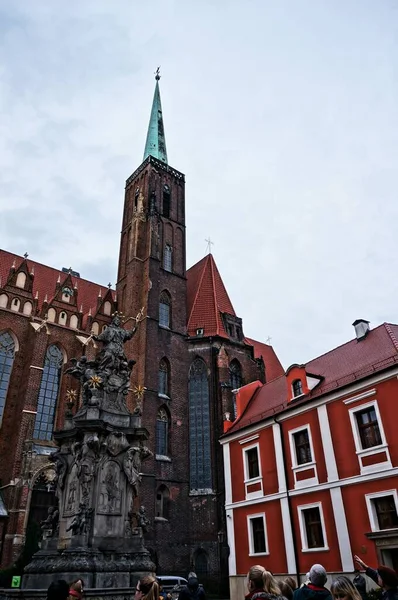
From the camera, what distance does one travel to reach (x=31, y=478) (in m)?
22.3

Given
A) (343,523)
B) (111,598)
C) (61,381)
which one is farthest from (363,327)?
(61,381)

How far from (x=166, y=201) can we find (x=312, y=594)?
1344 inches

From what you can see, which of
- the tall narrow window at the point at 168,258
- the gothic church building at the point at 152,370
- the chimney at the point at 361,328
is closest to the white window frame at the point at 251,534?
the gothic church building at the point at 152,370

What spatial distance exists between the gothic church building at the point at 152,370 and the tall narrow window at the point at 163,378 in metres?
0.07

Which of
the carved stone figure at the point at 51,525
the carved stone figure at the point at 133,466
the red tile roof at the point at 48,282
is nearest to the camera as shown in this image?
the carved stone figure at the point at 51,525

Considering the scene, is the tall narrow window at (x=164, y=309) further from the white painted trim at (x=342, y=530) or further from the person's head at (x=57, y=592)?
the person's head at (x=57, y=592)

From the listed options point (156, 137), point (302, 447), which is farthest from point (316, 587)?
point (156, 137)

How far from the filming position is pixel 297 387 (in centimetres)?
1995

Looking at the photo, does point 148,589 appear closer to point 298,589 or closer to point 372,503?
point 298,589

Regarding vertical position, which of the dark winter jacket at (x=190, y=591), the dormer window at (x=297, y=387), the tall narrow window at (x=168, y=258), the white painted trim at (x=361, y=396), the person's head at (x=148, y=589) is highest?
the tall narrow window at (x=168, y=258)

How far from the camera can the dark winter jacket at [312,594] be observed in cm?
370

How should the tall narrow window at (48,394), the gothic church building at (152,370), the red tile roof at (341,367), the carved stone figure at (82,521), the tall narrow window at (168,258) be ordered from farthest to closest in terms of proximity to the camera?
the tall narrow window at (168,258) < the tall narrow window at (48,394) < the gothic church building at (152,370) < the red tile roof at (341,367) < the carved stone figure at (82,521)

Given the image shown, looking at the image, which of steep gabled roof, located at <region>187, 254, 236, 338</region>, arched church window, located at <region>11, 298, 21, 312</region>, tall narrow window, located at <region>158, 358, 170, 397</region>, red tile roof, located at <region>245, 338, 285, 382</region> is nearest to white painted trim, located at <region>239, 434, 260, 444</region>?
tall narrow window, located at <region>158, 358, 170, 397</region>

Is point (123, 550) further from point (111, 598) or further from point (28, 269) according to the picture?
point (28, 269)
